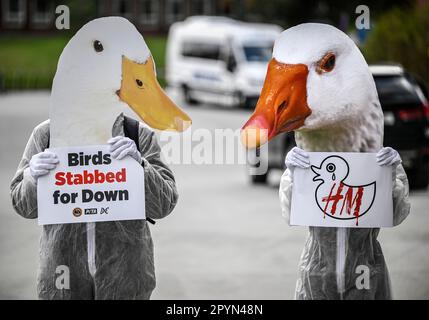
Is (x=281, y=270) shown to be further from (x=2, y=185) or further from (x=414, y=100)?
(x=2, y=185)

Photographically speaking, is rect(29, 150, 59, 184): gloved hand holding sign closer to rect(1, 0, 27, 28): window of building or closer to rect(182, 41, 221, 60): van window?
rect(182, 41, 221, 60): van window

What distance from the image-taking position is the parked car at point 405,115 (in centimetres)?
1376

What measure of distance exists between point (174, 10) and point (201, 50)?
21.1 meters

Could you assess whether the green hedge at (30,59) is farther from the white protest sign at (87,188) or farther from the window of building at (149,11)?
the white protest sign at (87,188)

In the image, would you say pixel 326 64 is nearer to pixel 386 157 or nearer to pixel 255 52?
pixel 386 157

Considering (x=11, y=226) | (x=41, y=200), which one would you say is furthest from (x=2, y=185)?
(x=41, y=200)

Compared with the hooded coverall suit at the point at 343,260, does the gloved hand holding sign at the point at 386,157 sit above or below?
above

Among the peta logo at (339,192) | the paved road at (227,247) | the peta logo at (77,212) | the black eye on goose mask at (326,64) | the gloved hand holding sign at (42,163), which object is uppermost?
the black eye on goose mask at (326,64)

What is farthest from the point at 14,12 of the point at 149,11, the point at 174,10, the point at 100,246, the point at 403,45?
the point at 100,246

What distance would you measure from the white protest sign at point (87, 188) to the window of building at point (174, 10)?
146 feet

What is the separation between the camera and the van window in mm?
30942

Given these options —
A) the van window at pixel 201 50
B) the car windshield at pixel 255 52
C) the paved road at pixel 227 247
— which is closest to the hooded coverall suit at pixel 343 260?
the paved road at pixel 227 247
